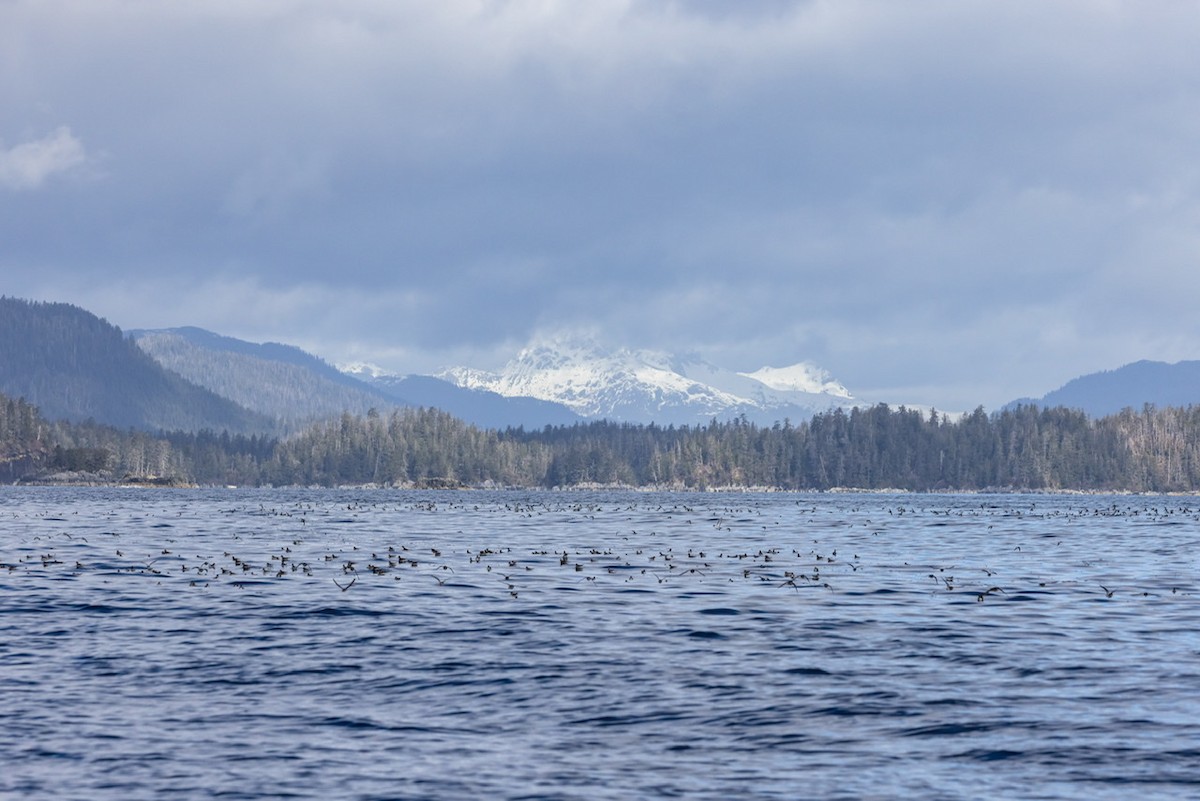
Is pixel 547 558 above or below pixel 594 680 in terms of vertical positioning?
above

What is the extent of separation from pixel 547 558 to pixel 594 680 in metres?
38.7

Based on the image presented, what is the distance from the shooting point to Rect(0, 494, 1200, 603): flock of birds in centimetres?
5653

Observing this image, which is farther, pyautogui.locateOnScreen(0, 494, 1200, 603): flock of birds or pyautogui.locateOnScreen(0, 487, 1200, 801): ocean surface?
pyautogui.locateOnScreen(0, 494, 1200, 603): flock of birds

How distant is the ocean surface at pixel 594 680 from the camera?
2409 cm

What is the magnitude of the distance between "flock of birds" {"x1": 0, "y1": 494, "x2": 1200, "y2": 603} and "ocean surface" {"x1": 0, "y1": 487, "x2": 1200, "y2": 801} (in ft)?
1.75

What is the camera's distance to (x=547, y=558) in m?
71.7

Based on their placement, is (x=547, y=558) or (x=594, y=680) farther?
(x=547, y=558)

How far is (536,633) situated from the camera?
40875mm

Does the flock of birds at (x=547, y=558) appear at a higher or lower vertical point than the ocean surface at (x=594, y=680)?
higher

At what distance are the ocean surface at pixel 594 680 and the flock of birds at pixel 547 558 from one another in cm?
53

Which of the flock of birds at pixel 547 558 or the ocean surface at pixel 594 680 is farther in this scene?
the flock of birds at pixel 547 558

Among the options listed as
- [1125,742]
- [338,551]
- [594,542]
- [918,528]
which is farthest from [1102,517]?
[1125,742]

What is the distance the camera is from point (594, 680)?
33125 millimetres

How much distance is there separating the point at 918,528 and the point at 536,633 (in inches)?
3213
